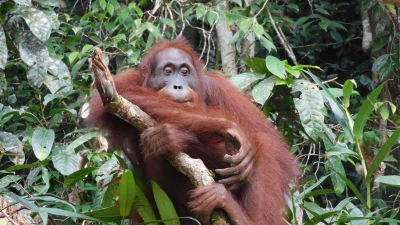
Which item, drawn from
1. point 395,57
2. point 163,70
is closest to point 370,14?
point 395,57

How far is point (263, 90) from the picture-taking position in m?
2.97

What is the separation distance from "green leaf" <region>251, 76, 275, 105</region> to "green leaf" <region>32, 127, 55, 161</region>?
1148mm

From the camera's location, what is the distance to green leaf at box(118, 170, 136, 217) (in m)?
2.36

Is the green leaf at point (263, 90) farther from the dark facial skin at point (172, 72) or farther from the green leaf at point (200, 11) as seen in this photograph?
the green leaf at point (200, 11)

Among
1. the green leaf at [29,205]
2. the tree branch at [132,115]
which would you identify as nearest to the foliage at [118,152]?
the green leaf at [29,205]

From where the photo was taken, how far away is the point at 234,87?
3080 millimetres

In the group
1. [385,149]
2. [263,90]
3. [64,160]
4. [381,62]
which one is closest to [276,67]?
[263,90]

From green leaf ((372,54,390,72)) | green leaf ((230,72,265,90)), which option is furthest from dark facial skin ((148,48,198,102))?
green leaf ((372,54,390,72))

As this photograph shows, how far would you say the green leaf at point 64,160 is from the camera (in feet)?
10.2

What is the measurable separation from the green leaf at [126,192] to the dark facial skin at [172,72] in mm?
664

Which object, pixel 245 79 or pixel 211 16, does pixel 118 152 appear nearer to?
pixel 245 79

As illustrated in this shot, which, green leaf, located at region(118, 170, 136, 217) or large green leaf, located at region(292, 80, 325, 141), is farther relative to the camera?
large green leaf, located at region(292, 80, 325, 141)

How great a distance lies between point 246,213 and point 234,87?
79 cm

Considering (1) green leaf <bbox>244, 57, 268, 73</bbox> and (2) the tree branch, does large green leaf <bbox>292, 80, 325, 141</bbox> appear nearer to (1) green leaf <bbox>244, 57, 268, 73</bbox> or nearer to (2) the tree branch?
(1) green leaf <bbox>244, 57, 268, 73</bbox>
